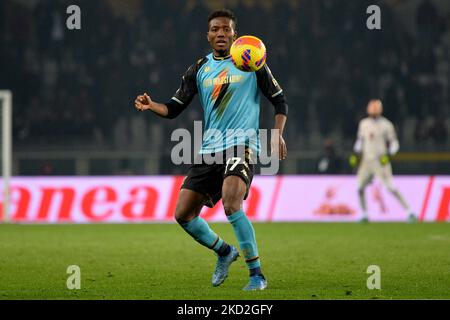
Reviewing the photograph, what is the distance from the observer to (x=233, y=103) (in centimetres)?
789

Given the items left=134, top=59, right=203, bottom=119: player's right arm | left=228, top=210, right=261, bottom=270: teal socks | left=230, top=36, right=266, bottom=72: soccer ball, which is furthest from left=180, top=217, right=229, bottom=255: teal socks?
left=230, top=36, right=266, bottom=72: soccer ball

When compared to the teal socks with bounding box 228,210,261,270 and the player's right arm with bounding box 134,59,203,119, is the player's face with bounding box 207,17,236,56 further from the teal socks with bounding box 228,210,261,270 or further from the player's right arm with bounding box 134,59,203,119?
the teal socks with bounding box 228,210,261,270

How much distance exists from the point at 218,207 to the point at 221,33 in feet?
33.9

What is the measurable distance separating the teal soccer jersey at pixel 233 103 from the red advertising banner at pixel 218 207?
10290 millimetres

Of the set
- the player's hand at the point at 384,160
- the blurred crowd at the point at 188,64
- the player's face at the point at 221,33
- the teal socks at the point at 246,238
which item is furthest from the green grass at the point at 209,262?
the blurred crowd at the point at 188,64

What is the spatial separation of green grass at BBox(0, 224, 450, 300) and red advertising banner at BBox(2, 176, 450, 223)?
1643 mm

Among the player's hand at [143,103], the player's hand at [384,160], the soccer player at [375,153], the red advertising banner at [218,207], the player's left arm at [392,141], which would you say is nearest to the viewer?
the player's hand at [143,103]

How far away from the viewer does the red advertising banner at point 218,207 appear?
18438 mm

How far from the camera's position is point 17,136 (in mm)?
23547

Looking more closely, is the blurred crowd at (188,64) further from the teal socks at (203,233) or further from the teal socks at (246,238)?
the teal socks at (246,238)
